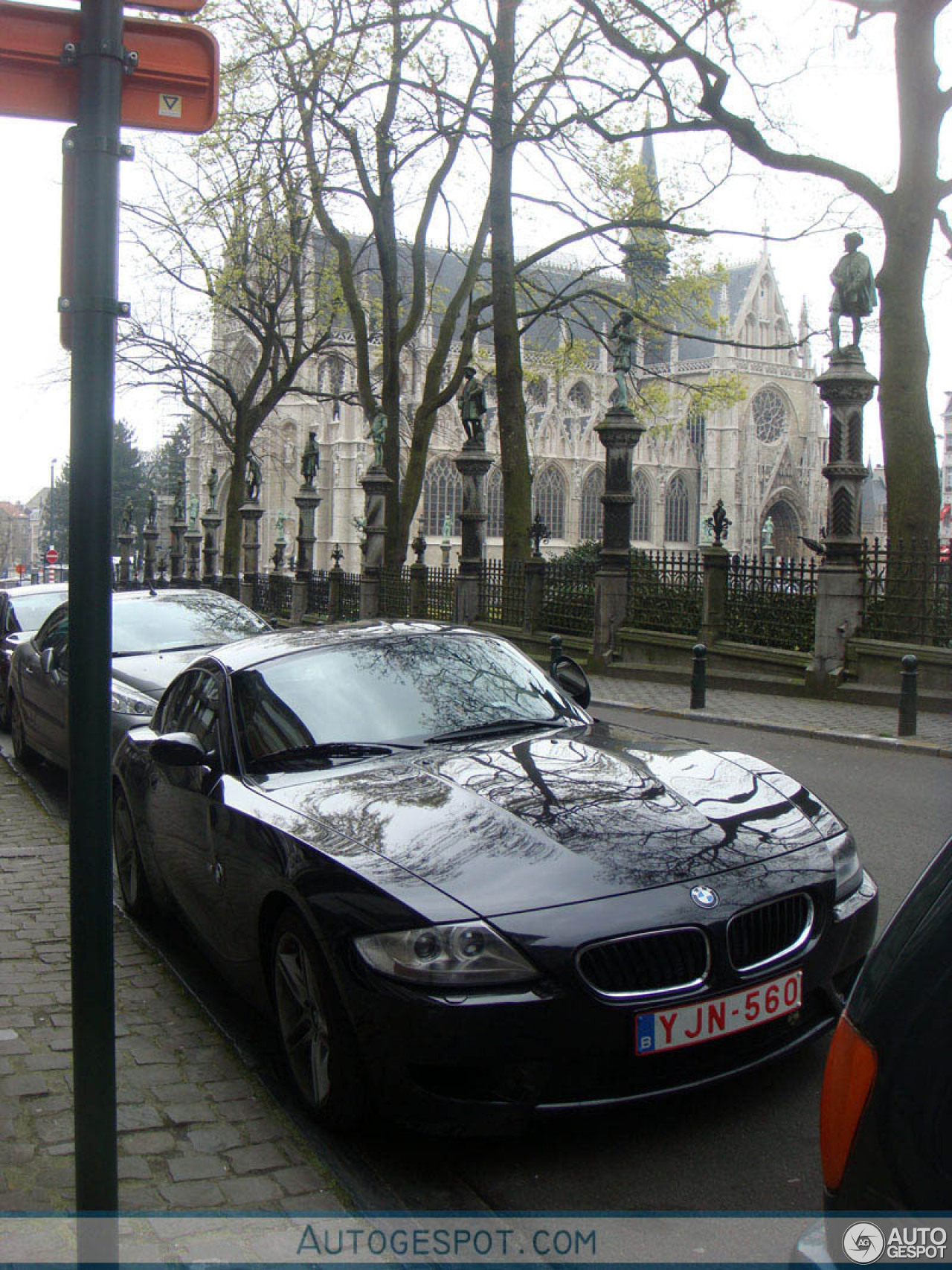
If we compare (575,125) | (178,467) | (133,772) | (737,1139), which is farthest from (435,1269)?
(178,467)

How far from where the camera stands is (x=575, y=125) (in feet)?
70.1

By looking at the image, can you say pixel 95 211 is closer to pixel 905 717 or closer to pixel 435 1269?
pixel 435 1269

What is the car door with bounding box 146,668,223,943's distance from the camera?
4637 mm

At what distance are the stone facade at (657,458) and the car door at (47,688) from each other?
63.2 m

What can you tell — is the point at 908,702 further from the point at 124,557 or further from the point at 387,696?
the point at 124,557

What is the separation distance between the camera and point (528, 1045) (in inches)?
123

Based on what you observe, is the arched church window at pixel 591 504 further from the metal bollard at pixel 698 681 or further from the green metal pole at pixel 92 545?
the green metal pole at pixel 92 545

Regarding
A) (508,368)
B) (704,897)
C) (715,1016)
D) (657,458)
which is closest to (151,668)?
(704,897)

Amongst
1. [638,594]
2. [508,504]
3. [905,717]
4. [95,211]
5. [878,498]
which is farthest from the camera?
[878,498]

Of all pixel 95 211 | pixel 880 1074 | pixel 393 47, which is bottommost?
pixel 880 1074

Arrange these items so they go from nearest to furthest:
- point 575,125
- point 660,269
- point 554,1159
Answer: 1. point 554,1159
2. point 575,125
3. point 660,269

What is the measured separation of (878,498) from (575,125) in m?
85.4

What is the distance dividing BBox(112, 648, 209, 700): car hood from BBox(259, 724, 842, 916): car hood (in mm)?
4415

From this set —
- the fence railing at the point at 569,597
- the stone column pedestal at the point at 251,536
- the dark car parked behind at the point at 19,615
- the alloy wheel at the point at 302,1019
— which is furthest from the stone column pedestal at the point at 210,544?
the alloy wheel at the point at 302,1019
